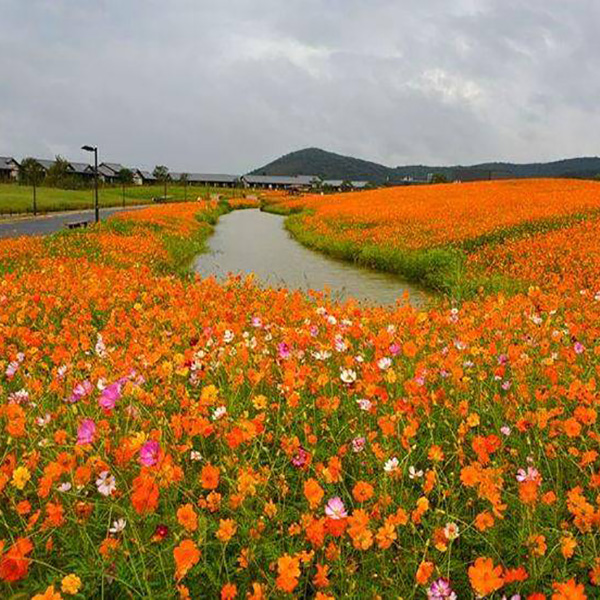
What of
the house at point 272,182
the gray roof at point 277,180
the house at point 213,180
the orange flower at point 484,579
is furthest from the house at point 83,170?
the orange flower at point 484,579

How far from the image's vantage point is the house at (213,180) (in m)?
144

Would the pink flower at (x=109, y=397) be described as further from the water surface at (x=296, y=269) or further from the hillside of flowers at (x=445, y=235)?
the hillside of flowers at (x=445, y=235)

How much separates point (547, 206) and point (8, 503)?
23.3 metres

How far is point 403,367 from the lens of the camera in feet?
13.3

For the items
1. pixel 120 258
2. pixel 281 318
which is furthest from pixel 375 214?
pixel 281 318

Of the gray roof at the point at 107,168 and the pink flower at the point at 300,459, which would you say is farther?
the gray roof at the point at 107,168

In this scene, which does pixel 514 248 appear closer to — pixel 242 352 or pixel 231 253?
pixel 231 253

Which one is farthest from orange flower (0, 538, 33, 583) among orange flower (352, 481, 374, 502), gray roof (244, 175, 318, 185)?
gray roof (244, 175, 318, 185)

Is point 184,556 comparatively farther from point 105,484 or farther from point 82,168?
point 82,168

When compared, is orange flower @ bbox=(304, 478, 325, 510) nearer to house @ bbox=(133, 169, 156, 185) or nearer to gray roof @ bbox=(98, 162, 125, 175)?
gray roof @ bbox=(98, 162, 125, 175)

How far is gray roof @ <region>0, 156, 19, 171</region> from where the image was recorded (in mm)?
98250

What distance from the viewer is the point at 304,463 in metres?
2.49

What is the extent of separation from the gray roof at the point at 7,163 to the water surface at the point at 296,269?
88.8 metres

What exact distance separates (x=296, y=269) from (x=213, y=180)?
136 m
